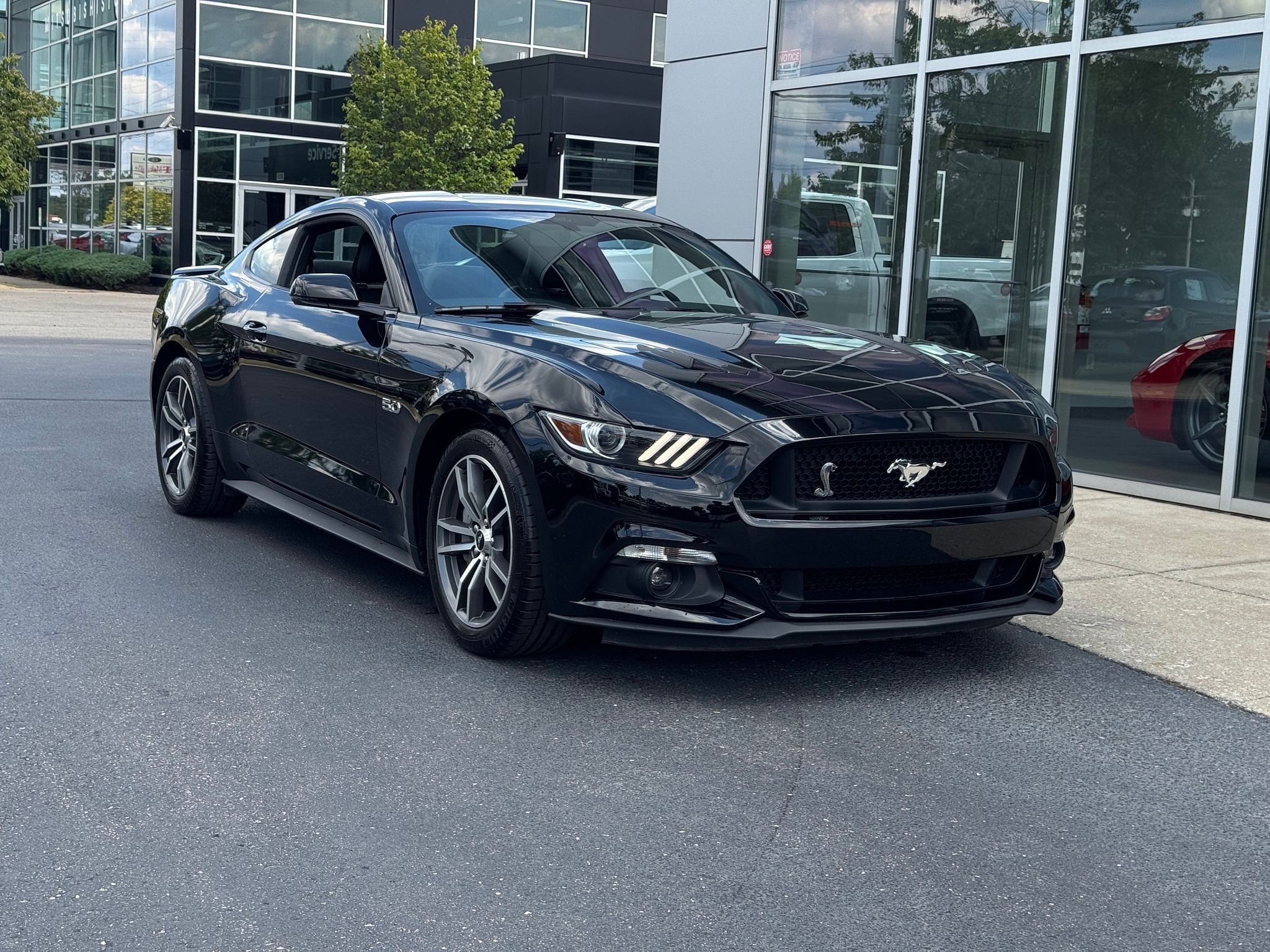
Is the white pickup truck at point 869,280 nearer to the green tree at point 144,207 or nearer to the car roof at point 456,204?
the car roof at point 456,204

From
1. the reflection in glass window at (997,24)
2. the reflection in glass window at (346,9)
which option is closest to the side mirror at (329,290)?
the reflection in glass window at (997,24)

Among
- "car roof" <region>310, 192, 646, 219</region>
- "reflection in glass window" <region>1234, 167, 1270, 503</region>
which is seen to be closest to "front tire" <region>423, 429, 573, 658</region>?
"car roof" <region>310, 192, 646, 219</region>

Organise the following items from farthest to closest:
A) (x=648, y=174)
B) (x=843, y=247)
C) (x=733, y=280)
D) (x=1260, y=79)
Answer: (x=648, y=174), (x=843, y=247), (x=1260, y=79), (x=733, y=280)

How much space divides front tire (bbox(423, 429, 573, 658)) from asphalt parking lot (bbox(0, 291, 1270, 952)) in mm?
138

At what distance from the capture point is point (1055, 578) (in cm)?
519

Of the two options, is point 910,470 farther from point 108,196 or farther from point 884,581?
point 108,196

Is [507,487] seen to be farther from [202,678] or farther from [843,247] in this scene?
[843,247]

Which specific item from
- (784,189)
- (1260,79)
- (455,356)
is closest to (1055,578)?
(455,356)

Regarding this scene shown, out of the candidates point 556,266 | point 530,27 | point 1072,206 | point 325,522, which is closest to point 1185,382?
point 1072,206

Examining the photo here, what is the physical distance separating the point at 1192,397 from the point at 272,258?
18.4 feet

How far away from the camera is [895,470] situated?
4.60m

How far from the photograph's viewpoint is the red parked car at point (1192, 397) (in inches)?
353

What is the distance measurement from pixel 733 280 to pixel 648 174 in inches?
1178

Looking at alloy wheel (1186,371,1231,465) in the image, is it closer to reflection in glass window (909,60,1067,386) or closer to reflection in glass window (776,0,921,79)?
reflection in glass window (909,60,1067,386)
